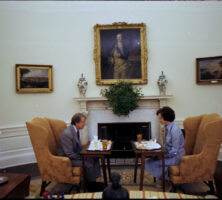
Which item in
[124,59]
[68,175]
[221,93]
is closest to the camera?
[68,175]

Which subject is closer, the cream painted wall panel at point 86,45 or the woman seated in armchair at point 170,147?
the woman seated in armchair at point 170,147

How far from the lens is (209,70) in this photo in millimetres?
4832

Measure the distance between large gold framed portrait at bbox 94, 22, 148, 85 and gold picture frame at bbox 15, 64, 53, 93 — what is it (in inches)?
49.1

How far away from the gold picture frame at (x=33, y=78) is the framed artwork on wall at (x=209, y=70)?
371 centimetres

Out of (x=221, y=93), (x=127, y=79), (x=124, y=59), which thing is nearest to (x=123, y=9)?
(x=124, y=59)

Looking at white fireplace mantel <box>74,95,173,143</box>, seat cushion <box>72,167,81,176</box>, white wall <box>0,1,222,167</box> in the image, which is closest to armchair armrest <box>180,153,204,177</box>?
seat cushion <box>72,167,81,176</box>

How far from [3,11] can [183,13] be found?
14.7 ft

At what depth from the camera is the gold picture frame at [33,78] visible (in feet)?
15.9

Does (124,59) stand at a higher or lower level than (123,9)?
lower

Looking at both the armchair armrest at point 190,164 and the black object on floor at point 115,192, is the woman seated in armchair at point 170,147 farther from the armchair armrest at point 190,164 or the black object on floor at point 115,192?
the black object on floor at point 115,192

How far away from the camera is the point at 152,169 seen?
3121mm

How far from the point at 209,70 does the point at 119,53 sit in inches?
88.9

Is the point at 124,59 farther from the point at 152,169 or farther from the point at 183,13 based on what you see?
the point at 152,169

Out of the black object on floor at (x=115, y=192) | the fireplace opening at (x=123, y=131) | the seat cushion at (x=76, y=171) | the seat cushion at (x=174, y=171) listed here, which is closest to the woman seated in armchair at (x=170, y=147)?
the seat cushion at (x=174, y=171)
